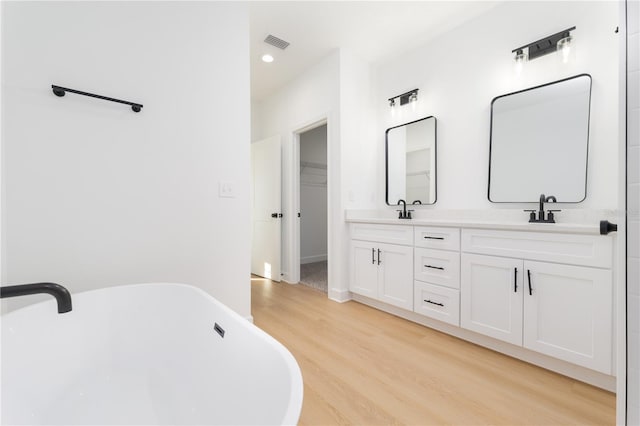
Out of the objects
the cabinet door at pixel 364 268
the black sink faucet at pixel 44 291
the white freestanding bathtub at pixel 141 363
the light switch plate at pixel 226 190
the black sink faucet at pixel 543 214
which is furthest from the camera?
the cabinet door at pixel 364 268

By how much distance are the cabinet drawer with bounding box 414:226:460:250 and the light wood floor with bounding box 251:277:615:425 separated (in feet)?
2.24

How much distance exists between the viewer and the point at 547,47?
6.53 feet

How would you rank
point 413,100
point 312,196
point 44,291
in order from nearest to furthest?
1. point 44,291
2. point 413,100
3. point 312,196

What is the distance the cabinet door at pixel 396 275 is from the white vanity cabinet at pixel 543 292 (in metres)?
0.44

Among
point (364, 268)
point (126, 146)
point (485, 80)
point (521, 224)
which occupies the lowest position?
point (364, 268)

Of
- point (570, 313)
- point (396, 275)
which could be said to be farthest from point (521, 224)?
point (396, 275)

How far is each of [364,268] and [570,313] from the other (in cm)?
151

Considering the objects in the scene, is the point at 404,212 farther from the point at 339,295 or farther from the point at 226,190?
the point at 226,190

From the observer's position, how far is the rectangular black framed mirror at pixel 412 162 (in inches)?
106

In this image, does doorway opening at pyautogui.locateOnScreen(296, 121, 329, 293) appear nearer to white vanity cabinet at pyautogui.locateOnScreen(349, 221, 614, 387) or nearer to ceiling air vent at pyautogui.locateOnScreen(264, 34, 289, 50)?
ceiling air vent at pyautogui.locateOnScreen(264, 34, 289, 50)

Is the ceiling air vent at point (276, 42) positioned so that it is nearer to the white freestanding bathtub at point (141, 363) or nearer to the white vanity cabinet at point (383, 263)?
the white vanity cabinet at point (383, 263)

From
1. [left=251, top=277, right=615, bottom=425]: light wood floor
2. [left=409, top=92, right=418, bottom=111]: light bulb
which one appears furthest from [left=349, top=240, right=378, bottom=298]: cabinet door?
[left=409, top=92, right=418, bottom=111]: light bulb

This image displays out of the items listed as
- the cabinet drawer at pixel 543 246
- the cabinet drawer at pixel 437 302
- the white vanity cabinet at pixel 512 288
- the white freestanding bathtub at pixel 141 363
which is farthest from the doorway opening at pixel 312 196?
the white freestanding bathtub at pixel 141 363

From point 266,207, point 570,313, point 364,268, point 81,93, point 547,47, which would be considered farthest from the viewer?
point 266,207
